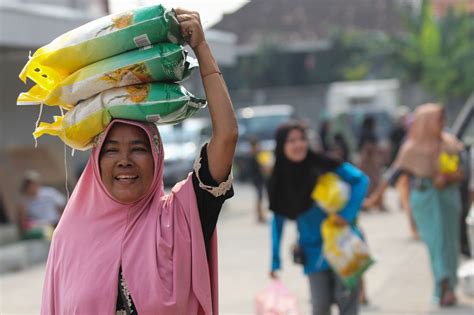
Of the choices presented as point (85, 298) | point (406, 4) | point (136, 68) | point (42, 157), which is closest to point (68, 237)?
point (85, 298)

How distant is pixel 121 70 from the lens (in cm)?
387

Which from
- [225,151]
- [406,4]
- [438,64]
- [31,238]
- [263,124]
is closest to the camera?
[225,151]

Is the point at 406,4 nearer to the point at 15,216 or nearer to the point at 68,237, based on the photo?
the point at 15,216

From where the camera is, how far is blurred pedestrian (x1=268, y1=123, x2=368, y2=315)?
7.71 metres

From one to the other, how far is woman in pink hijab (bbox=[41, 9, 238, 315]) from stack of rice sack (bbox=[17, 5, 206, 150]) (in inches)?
2.5

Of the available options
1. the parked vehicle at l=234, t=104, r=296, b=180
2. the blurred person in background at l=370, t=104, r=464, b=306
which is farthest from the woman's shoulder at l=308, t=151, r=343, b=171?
the parked vehicle at l=234, t=104, r=296, b=180

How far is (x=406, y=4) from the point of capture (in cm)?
5116

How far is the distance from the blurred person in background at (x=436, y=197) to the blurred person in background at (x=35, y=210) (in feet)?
23.8

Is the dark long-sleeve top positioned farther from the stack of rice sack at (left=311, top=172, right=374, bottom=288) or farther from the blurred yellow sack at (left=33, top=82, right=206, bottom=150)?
the stack of rice sack at (left=311, top=172, right=374, bottom=288)

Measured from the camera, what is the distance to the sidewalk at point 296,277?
1047 cm

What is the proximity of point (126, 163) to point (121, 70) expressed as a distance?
316 millimetres

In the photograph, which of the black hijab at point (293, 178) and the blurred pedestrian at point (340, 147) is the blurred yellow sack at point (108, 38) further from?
the blurred pedestrian at point (340, 147)

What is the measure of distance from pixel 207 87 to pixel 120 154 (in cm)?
38

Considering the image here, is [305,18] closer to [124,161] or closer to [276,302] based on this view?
[276,302]
